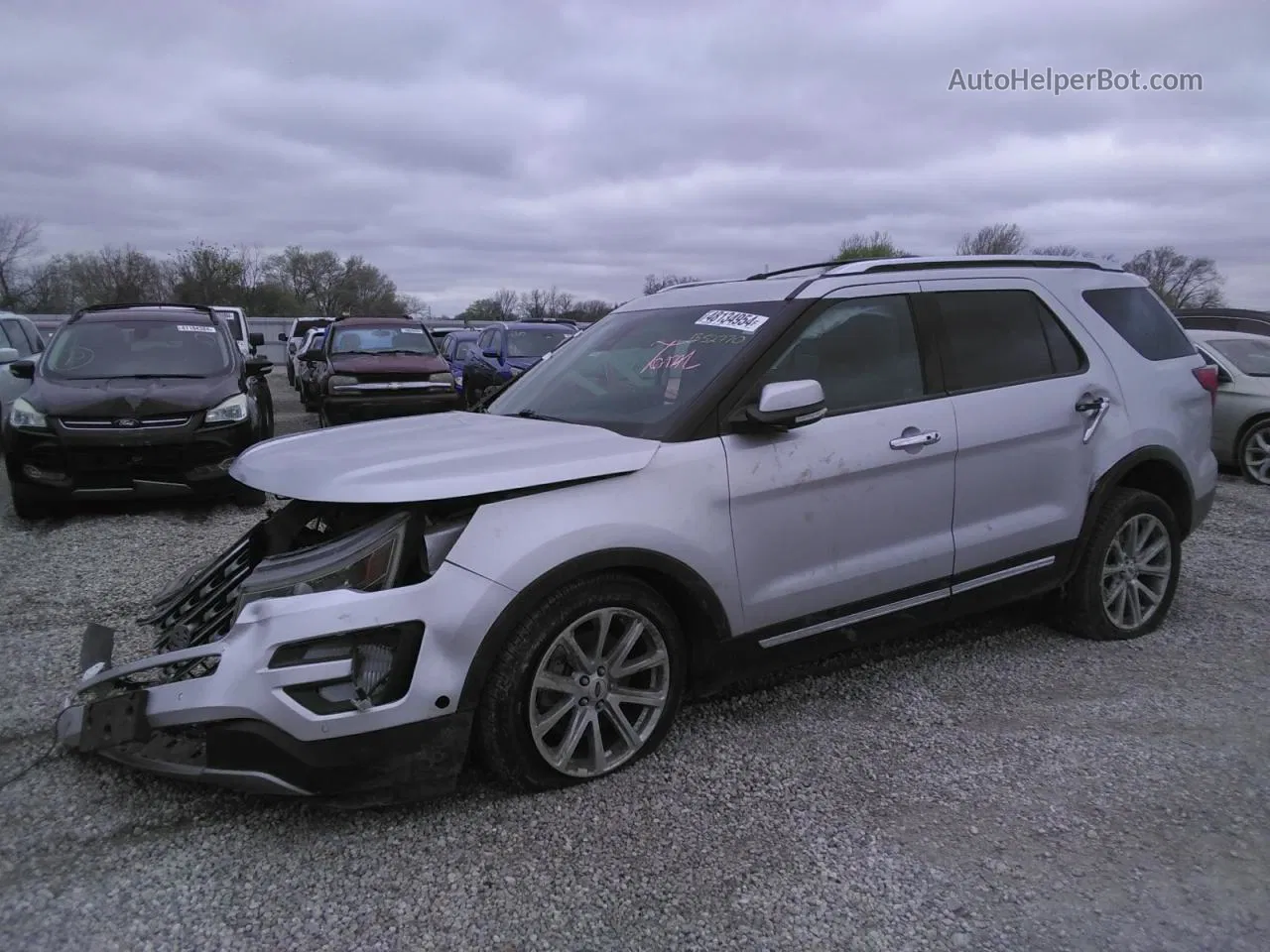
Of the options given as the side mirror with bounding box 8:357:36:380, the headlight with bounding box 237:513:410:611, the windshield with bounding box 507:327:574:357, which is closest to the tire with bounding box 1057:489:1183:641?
the headlight with bounding box 237:513:410:611

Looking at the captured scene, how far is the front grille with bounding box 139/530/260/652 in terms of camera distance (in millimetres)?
3080

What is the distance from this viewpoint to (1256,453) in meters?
9.25

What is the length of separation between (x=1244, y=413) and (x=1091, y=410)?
6.65m

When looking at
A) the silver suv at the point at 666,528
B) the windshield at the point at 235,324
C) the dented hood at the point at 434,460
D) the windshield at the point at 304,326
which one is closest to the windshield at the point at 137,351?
the silver suv at the point at 666,528

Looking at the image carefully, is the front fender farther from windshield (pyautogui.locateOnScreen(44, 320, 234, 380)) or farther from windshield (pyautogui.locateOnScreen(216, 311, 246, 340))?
windshield (pyautogui.locateOnScreen(216, 311, 246, 340))

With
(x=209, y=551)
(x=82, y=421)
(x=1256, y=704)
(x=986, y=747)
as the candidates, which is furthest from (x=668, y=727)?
(x=82, y=421)

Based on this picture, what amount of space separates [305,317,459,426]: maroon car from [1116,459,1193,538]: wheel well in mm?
9226

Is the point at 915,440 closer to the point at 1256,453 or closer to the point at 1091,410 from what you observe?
the point at 1091,410

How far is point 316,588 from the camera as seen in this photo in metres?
2.70

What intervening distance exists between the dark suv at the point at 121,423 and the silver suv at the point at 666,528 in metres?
3.68

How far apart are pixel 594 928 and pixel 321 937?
72 cm

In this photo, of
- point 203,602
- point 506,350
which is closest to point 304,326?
point 506,350

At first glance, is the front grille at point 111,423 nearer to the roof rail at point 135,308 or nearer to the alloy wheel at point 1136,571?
the roof rail at point 135,308

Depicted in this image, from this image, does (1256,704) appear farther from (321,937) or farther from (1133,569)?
(321,937)
